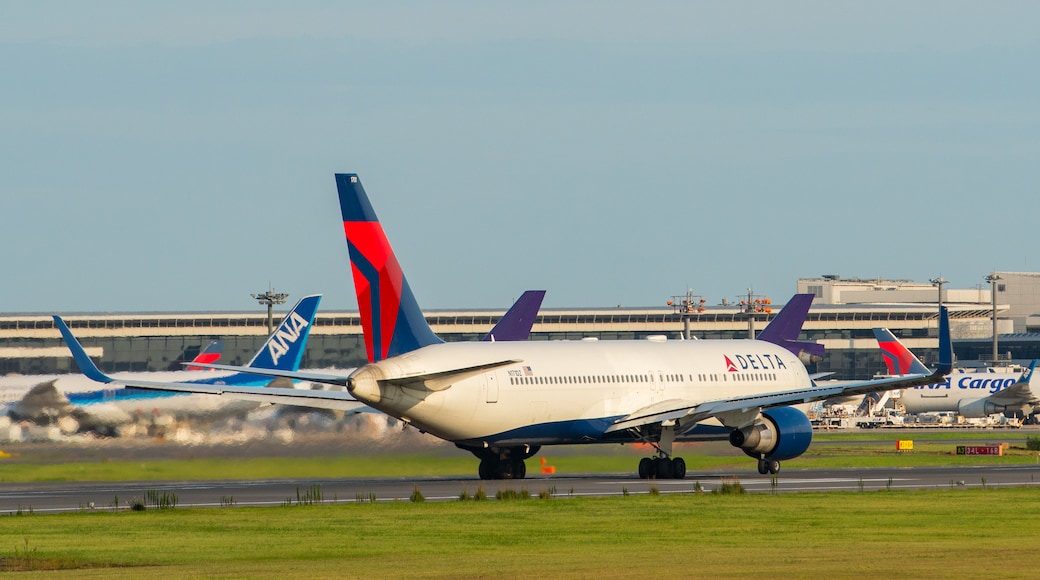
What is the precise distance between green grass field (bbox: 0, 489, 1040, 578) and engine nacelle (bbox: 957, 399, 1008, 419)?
88.1m

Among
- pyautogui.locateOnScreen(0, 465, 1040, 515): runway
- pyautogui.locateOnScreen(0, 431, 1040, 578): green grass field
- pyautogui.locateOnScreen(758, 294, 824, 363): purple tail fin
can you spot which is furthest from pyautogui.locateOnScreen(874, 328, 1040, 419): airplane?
pyautogui.locateOnScreen(0, 431, 1040, 578): green grass field

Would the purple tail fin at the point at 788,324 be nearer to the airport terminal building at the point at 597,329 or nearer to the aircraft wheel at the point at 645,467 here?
the aircraft wheel at the point at 645,467

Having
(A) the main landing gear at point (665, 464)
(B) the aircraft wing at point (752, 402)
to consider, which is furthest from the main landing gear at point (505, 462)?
(A) the main landing gear at point (665, 464)

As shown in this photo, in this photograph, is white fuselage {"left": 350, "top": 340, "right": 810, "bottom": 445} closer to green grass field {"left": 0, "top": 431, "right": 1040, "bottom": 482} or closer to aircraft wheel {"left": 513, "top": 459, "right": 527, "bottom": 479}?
aircraft wheel {"left": 513, "top": 459, "right": 527, "bottom": 479}

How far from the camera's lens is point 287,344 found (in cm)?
6256

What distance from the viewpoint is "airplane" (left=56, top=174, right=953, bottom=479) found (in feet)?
140

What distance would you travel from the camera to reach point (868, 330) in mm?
176000

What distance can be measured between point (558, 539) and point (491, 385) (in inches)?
662

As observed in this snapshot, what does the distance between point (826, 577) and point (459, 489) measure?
72.0 feet

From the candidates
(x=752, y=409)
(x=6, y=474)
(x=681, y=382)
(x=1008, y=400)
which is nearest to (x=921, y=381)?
(x=752, y=409)

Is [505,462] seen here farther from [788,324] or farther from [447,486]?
[788,324]

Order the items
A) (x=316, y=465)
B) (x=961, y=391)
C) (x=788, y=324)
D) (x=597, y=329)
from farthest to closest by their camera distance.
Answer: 1. (x=597, y=329)
2. (x=961, y=391)
3. (x=788, y=324)
4. (x=316, y=465)

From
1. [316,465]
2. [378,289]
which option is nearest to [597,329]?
[316,465]

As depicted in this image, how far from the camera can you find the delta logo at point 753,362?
168 ft
